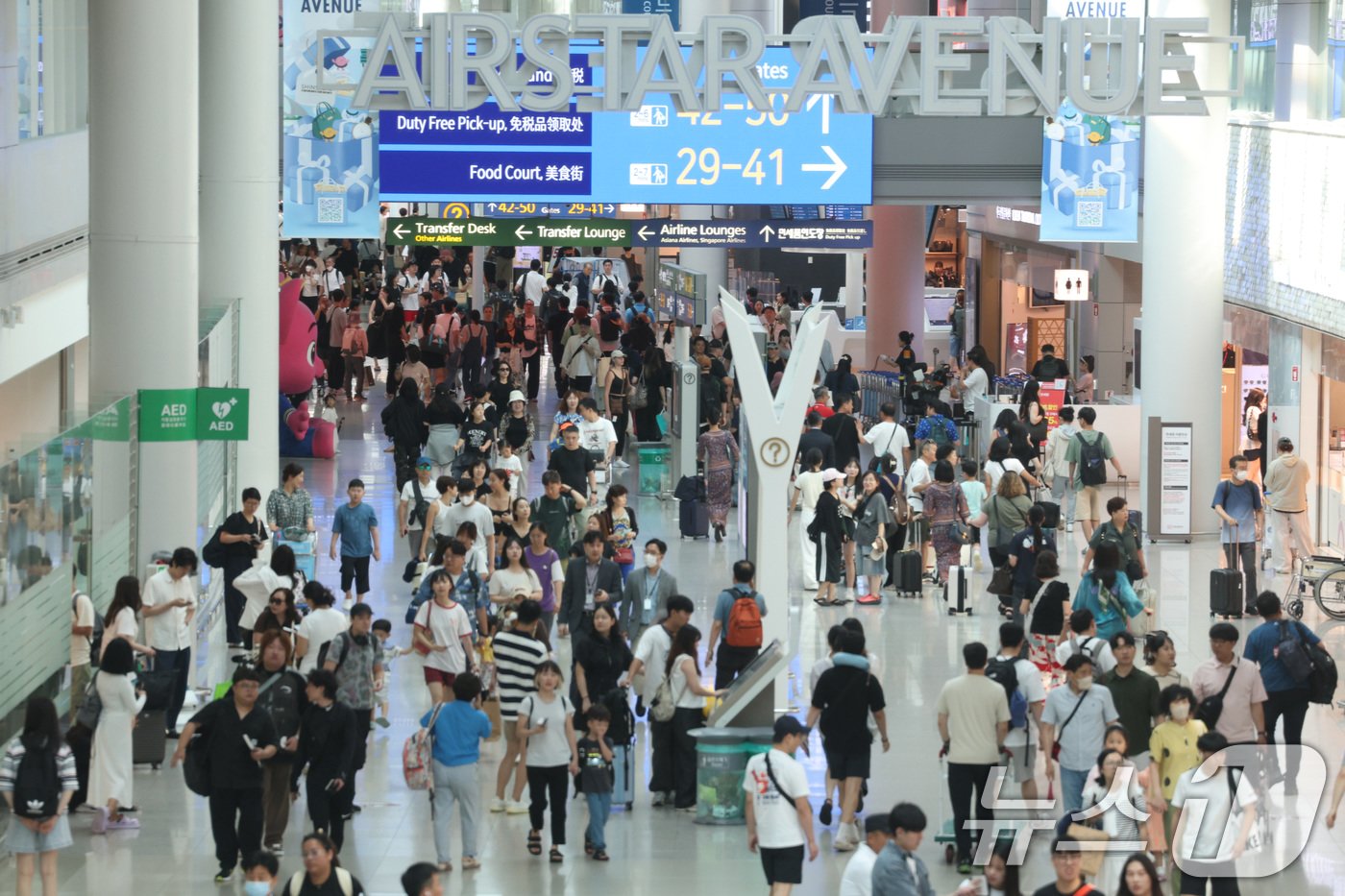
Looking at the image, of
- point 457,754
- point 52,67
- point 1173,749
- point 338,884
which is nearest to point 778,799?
point 457,754

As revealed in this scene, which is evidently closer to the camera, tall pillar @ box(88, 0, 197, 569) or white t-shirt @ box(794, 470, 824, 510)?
tall pillar @ box(88, 0, 197, 569)

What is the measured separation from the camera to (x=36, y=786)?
10.5 metres

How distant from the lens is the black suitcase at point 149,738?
45.1ft

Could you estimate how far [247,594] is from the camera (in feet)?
49.7

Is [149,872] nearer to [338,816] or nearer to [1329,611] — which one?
[338,816]

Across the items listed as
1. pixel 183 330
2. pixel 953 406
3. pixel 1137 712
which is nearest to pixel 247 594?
pixel 183 330

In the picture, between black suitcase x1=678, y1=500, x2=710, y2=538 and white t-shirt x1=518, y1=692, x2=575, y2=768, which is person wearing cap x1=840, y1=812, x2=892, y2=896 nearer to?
white t-shirt x1=518, y1=692, x2=575, y2=768

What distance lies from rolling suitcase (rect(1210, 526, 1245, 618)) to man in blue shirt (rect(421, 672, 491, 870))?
9279mm

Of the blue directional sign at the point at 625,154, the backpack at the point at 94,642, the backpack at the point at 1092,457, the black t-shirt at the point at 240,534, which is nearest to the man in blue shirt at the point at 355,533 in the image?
the black t-shirt at the point at 240,534

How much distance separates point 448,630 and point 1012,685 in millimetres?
3878

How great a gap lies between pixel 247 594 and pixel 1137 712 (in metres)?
6.49

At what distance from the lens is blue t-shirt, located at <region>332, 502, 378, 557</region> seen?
17609 millimetres

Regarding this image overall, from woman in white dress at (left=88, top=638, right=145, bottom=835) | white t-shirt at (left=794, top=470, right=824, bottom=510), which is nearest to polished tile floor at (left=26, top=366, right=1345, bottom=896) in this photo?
woman in white dress at (left=88, top=638, right=145, bottom=835)

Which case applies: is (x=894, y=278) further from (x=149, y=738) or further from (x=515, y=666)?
(x=515, y=666)
